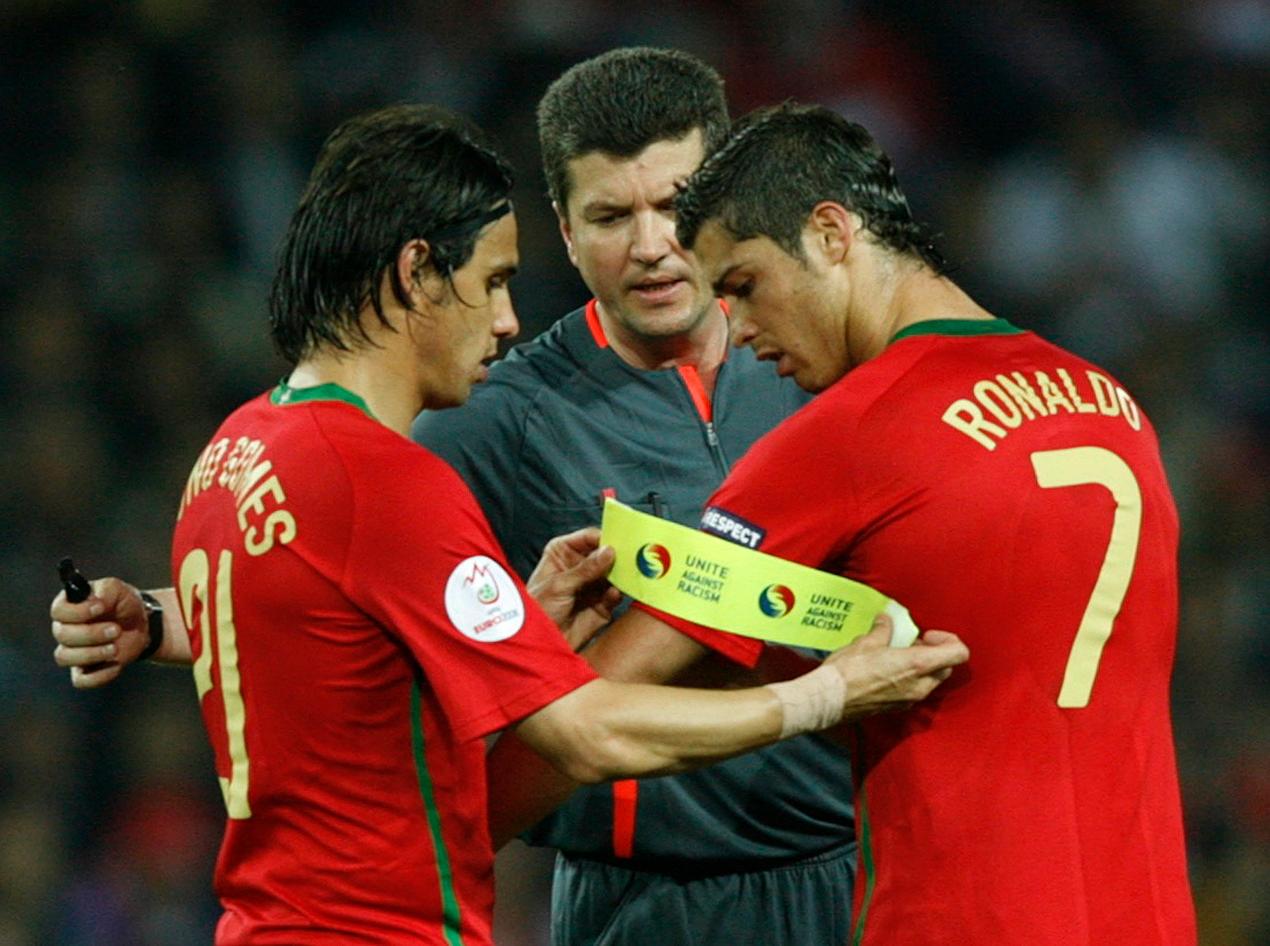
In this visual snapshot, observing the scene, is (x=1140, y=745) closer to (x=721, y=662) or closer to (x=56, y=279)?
(x=721, y=662)

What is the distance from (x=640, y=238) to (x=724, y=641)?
1.07m

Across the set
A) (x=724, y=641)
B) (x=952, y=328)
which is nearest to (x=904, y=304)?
(x=952, y=328)

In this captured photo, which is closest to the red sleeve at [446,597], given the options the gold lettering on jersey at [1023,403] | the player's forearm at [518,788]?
the player's forearm at [518,788]

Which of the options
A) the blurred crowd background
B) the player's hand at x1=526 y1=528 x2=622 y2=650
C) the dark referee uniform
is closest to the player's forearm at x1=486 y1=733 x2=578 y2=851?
the player's hand at x1=526 y1=528 x2=622 y2=650

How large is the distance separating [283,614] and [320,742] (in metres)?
0.19

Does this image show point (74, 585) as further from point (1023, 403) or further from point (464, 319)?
point (1023, 403)

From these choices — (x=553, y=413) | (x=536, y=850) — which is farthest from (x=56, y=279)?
(x=553, y=413)

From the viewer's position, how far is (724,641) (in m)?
3.09

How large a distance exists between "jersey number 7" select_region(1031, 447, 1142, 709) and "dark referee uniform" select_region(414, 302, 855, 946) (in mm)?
973

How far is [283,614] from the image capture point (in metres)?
2.93

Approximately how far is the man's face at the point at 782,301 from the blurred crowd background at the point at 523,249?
4.01m

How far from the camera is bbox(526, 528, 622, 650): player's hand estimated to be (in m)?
3.36

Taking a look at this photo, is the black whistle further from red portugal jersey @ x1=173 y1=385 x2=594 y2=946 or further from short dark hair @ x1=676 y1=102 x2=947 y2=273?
short dark hair @ x1=676 y1=102 x2=947 y2=273

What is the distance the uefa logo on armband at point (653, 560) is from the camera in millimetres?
3127
